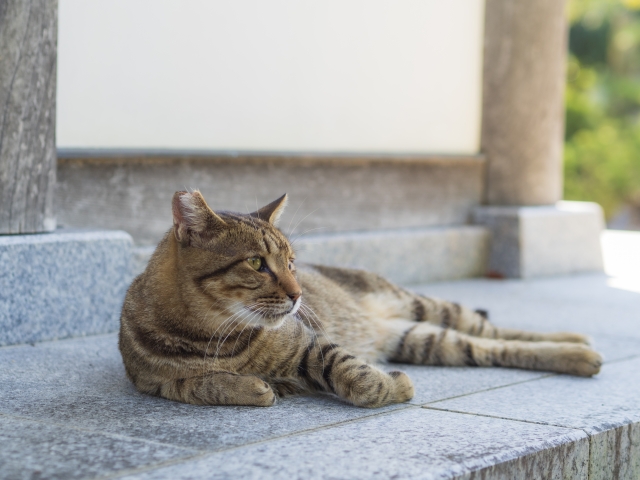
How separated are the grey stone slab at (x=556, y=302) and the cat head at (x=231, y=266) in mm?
2161

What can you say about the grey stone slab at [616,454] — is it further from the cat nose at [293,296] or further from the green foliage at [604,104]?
the green foliage at [604,104]

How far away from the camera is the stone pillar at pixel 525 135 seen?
22.2 feet

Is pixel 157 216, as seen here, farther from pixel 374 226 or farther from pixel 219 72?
pixel 374 226

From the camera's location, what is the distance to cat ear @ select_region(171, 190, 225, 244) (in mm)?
2949

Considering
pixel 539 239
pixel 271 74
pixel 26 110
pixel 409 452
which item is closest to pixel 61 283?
pixel 26 110

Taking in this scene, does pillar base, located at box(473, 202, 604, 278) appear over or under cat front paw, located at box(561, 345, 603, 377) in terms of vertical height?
over

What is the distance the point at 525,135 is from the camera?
6875 mm

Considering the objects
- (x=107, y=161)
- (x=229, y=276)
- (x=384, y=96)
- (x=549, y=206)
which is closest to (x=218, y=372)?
(x=229, y=276)

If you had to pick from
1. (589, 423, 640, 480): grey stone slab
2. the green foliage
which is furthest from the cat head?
the green foliage

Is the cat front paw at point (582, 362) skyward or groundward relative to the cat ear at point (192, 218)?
groundward

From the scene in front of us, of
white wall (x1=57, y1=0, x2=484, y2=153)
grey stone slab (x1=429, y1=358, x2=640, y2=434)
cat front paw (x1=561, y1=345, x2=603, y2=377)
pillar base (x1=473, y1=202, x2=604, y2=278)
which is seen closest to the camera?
grey stone slab (x1=429, y1=358, x2=640, y2=434)

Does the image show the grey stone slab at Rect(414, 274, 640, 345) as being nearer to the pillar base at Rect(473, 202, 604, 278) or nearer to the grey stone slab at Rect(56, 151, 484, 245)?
the pillar base at Rect(473, 202, 604, 278)

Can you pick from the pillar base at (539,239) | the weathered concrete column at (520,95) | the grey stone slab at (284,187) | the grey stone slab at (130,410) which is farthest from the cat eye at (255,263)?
the weathered concrete column at (520,95)

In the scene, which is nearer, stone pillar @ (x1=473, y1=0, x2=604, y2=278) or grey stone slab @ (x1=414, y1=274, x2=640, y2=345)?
grey stone slab @ (x1=414, y1=274, x2=640, y2=345)
